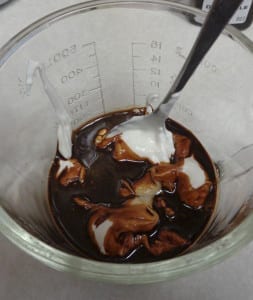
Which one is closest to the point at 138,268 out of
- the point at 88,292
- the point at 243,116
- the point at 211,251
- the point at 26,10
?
the point at 211,251

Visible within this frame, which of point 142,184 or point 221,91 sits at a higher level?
point 221,91

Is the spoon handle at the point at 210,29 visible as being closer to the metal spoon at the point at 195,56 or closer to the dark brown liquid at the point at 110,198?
the metal spoon at the point at 195,56

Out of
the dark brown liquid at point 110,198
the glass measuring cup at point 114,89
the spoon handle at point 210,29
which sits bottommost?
the dark brown liquid at point 110,198

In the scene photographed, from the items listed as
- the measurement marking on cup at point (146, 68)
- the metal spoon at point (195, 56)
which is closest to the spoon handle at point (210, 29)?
the metal spoon at point (195, 56)

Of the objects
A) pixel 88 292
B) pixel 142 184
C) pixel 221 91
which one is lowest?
pixel 88 292

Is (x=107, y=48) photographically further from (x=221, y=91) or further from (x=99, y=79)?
(x=221, y=91)

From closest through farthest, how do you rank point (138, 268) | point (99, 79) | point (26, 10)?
point (138, 268) → point (99, 79) → point (26, 10)
